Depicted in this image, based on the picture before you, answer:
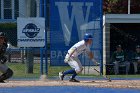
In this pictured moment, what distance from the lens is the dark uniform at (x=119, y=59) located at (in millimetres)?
20766

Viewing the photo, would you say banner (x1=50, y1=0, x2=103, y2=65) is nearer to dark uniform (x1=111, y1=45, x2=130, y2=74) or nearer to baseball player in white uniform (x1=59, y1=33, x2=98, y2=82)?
dark uniform (x1=111, y1=45, x2=130, y2=74)

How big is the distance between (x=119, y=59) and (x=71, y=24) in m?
2.67

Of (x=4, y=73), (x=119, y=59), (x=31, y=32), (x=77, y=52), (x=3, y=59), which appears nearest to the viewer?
(x=3, y=59)

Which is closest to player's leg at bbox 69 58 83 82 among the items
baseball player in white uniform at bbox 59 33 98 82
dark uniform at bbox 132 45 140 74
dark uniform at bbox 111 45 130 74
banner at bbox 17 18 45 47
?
baseball player in white uniform at bbox 59 33 98 82

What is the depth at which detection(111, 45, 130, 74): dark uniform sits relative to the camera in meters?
20.8

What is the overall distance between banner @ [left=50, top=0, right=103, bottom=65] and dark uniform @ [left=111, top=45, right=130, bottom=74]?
930 mm

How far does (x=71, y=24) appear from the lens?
66.2ft

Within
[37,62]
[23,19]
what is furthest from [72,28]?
[37,62]

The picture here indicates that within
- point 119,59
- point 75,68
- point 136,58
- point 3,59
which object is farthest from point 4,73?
point 136,58

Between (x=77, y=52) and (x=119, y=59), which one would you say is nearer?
(x=77, y=52)

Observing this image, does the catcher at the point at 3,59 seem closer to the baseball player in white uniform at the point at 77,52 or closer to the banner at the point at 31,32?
the baseball player in white uniform at the point at 77,52

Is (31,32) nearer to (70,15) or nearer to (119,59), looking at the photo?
(70,15)

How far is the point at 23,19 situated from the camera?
19.2m

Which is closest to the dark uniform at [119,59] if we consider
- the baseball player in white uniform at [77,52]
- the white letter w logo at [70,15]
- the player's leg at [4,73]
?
the white letter w logo at [70,15]
